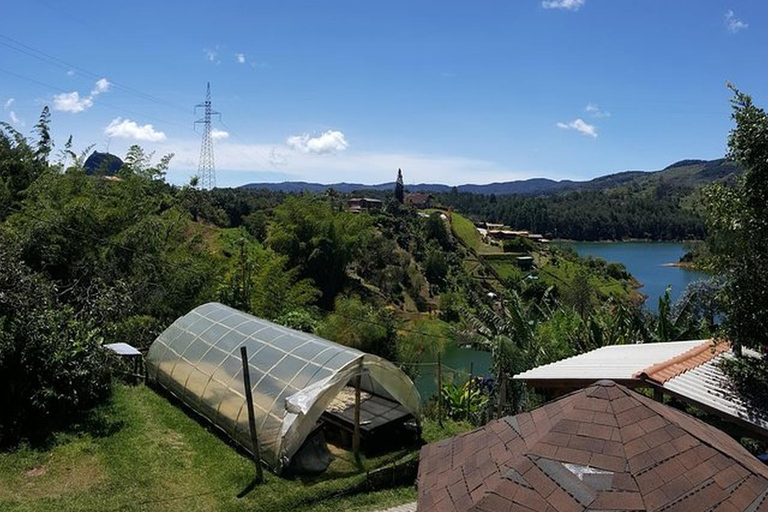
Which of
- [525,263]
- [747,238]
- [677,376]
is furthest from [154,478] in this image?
[525,263]

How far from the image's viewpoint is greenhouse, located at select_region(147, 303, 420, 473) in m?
8.80

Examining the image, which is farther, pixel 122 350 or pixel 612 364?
pixel 122 350

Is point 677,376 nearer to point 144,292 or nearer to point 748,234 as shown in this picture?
A: point 748,234

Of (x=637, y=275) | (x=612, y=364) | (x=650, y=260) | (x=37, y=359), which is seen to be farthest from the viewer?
(x=650, y=260)

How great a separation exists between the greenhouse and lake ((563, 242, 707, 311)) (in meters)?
35.6

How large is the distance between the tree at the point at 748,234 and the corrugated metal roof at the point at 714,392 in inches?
25.2

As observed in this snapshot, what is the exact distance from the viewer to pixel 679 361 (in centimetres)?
764

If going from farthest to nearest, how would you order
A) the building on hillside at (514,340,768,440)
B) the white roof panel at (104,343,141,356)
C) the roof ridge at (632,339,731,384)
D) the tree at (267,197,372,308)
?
1. the tree at (267,197,372,308)
2. the white roof panel at (104,343,141,356)
3. the roof ridge at (632,339,731,384)
4. the building on hillside at (514,340,768,440)

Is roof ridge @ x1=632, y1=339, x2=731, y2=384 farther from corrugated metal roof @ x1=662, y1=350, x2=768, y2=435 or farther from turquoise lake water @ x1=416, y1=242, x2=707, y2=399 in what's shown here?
turquoise lake water @ x1=416, y1=242, x2=707, y2=399

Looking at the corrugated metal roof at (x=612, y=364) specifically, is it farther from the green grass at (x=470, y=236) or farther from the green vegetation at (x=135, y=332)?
the green grass at (x=470, y=236)

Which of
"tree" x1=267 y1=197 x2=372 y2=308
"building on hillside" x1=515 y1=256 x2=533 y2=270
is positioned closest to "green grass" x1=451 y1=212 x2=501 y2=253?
"building on hillside" x1=515 y1=256 x2=533 y2=270

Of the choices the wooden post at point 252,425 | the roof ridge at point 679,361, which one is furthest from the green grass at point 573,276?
the wooden post at point 252,425

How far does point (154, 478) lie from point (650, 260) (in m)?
80.1

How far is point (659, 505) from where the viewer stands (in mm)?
3422
